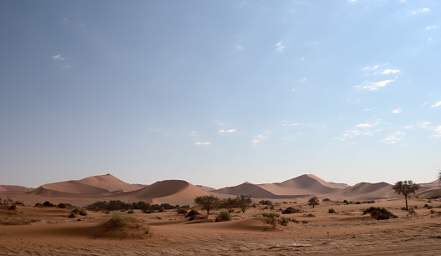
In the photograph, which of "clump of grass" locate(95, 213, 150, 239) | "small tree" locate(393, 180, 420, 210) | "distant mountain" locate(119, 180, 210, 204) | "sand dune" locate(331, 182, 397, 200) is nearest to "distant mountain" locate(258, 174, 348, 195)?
"sand dune" locate(331, 182, 397, 200)

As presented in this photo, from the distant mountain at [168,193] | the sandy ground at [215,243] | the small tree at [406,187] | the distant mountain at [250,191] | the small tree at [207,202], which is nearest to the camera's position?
the sandy ground at [215,243]

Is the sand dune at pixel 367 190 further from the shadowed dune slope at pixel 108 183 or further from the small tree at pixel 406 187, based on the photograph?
the small tree at pixel 406 187

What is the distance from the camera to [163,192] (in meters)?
110

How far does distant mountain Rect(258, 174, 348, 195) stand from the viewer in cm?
15273

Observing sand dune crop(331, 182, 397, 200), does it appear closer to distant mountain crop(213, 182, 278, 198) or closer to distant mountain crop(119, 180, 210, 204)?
distant mountain crop(213, 182, 278, 198)

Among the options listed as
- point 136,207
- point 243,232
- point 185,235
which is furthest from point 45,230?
point 136,207

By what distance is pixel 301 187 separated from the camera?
168m

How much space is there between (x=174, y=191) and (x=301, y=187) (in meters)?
70.8

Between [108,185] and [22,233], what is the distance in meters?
125

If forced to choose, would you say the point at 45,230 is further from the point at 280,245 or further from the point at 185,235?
the point at 280,245

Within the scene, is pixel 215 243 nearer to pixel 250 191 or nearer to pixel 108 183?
pixel 250 191

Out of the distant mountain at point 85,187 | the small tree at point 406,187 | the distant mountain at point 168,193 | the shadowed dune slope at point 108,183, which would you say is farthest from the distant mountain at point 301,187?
the small tree at point 406,187

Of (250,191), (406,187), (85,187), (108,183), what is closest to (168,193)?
(85,187)

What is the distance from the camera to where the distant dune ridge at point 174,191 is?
330 ft
